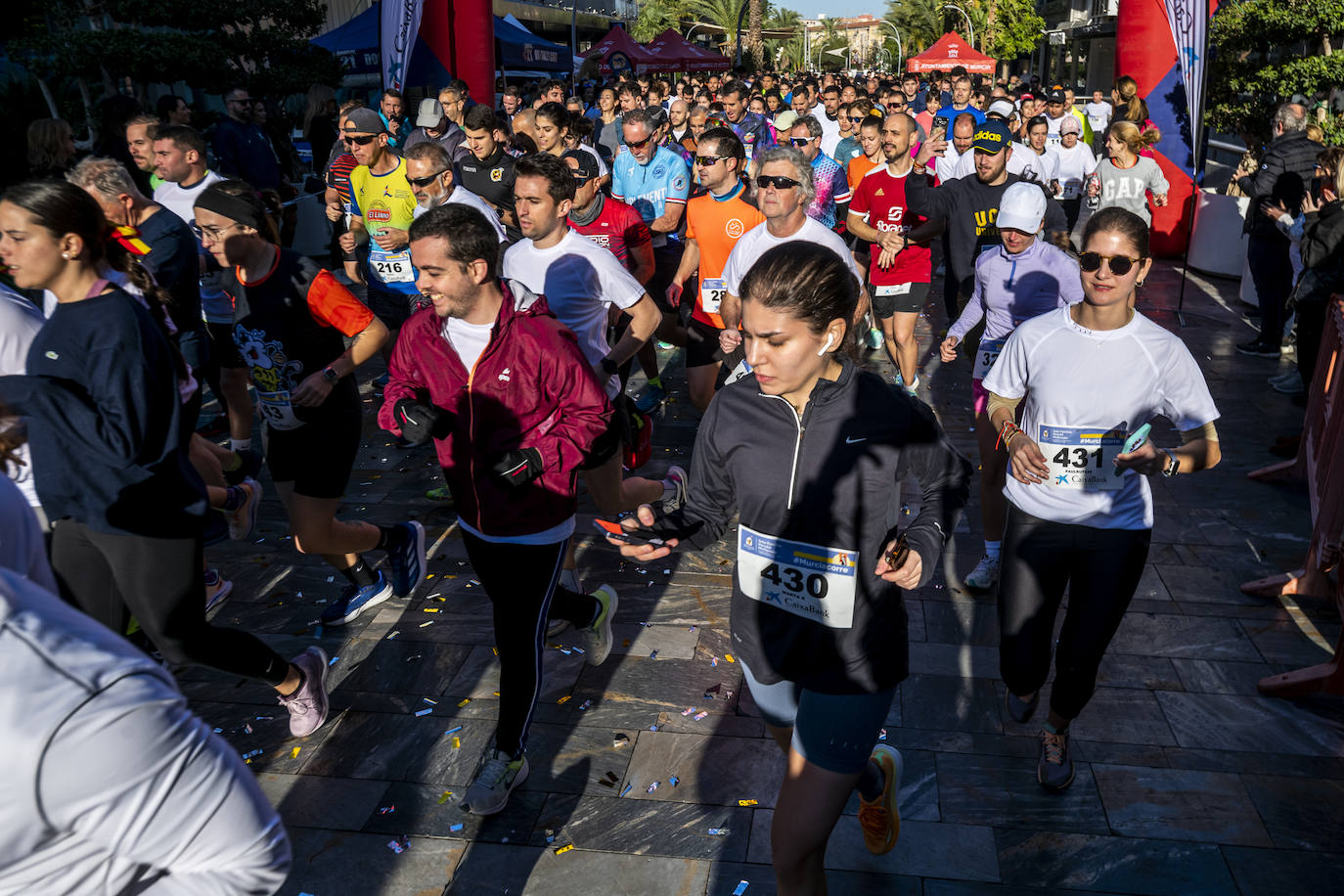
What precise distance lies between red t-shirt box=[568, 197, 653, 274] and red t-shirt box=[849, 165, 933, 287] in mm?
1825

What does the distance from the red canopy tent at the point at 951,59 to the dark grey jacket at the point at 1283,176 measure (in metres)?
29.1

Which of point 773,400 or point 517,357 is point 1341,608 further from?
point 517,357

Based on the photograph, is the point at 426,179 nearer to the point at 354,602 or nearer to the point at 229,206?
the point at 229,206

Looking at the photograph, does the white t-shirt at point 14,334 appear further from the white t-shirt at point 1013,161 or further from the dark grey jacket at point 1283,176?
the dark grey jacket at point 1283,176

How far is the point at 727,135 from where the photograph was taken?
21.1ft

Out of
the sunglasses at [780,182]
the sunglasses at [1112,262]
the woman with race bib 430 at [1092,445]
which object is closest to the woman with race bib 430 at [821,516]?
the woman with race bib 430 at [1092,445]

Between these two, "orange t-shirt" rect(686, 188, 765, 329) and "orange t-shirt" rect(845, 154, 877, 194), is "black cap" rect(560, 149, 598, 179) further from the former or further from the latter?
"orange t-shirt" rect(845, 154, 877, 194)

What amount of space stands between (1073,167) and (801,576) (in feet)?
34.8

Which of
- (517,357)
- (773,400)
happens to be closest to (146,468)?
(517,357)

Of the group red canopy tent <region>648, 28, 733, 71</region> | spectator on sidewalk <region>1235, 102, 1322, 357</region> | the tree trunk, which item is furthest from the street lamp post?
spectator on sidewalk <region>1235, 102, 1322, 357</region>

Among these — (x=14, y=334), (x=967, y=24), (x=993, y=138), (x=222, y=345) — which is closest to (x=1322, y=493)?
(x=993, y=138)

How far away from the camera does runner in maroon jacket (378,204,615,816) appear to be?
3307 millimetres

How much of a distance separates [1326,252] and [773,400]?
590 cm

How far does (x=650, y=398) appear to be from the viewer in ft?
25.4
